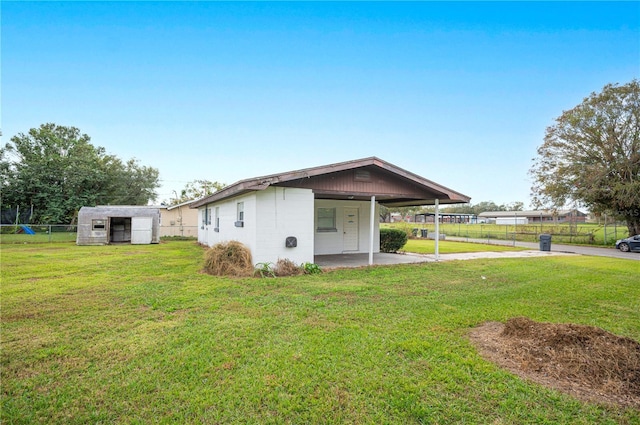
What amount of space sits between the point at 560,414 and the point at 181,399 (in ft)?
10.2

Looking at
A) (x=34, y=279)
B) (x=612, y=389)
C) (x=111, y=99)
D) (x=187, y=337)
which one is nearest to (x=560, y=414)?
(x=612, y=389)

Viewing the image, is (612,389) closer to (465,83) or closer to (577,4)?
(577,4)

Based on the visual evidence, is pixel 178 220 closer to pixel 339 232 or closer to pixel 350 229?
pixel 339 232

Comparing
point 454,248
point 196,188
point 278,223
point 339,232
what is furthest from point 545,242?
point 196,188

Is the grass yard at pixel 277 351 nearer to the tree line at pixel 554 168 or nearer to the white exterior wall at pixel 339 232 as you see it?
the white exterior wall at pixel 339 232

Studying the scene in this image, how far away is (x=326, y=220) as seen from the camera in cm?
1291

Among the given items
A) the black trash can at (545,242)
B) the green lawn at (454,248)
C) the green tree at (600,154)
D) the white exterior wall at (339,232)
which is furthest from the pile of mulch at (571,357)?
the green tree at (600,154)

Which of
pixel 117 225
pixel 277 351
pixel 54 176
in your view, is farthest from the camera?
pixel 54 176

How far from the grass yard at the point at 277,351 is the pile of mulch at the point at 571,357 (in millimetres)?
218

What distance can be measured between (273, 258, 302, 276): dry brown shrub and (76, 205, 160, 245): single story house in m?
13.7

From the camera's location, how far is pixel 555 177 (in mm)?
21891

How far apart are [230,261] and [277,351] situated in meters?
5.38

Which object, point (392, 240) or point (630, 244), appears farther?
point (630, 244)

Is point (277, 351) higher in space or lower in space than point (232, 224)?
lower
